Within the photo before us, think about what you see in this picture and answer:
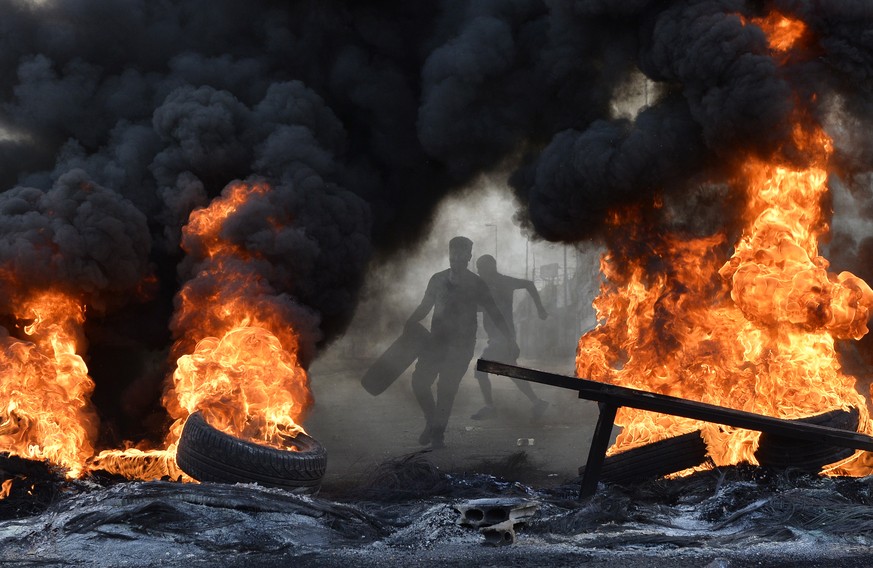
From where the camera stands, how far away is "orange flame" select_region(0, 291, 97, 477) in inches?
325

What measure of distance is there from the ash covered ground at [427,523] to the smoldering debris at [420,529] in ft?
0.04

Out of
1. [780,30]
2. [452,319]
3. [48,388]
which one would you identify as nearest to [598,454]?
[780,30]

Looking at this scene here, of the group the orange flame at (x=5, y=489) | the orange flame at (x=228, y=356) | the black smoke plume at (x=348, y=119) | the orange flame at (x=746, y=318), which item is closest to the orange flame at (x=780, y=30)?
the orange flame at (x=746, y=318)

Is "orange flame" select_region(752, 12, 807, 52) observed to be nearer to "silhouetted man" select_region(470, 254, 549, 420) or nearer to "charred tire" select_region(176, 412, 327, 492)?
"silhouetted man" select_region(470, 254, 549, 420)

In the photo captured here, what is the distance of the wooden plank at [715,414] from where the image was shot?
7.00m

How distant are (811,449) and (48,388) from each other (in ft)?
25.2

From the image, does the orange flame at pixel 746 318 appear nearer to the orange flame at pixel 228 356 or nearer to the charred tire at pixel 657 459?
the charred tire at pixel 657 459

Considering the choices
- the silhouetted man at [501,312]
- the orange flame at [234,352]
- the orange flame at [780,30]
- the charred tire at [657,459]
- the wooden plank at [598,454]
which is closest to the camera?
the wooden plank at [598,454]

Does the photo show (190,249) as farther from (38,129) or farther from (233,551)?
(233,551)

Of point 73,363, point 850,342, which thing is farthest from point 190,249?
point 850,342

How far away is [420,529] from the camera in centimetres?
646

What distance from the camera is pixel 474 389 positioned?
692 inches

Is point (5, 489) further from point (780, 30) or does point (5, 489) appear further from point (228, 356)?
point (780, 30)

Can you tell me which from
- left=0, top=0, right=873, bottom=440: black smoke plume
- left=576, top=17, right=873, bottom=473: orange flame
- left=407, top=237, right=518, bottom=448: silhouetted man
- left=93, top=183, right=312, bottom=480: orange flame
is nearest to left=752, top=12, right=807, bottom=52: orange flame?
left=576, top=17, right=873, bottom=473: orange flame
